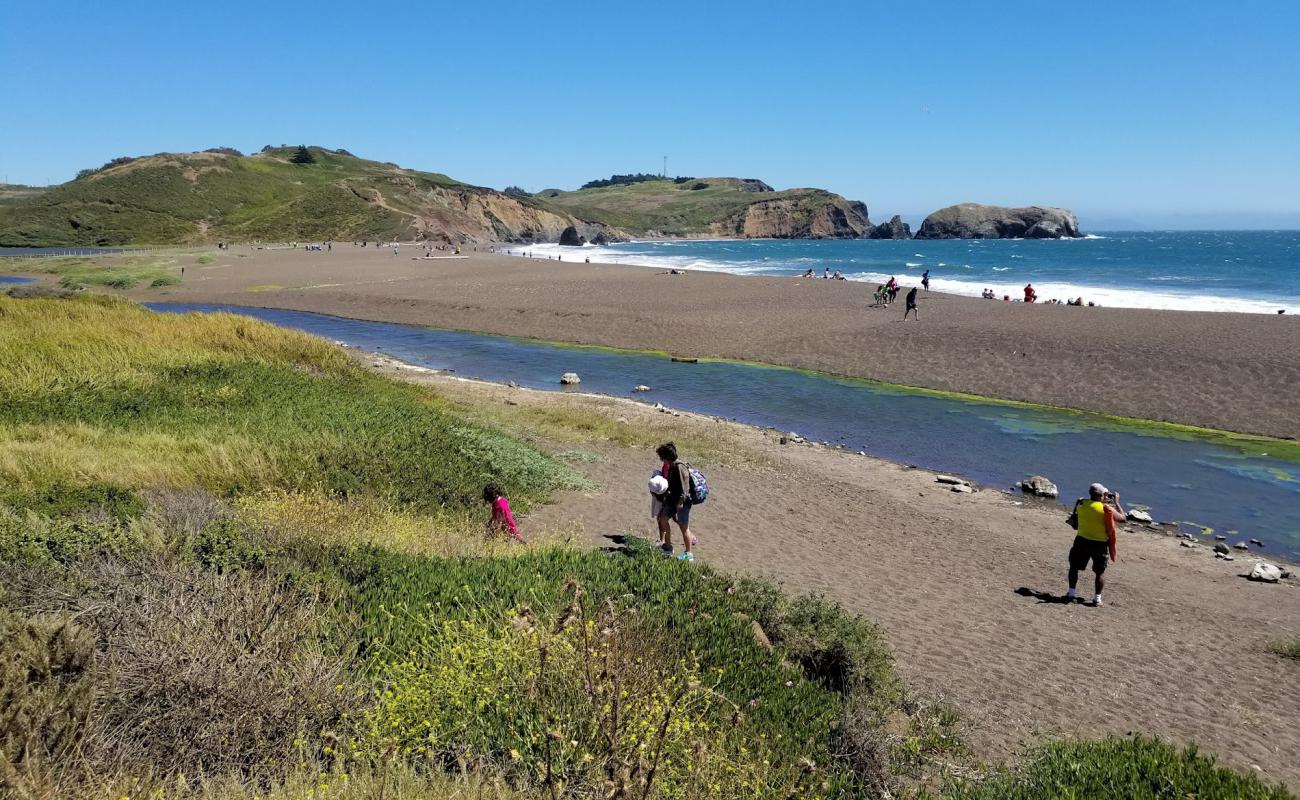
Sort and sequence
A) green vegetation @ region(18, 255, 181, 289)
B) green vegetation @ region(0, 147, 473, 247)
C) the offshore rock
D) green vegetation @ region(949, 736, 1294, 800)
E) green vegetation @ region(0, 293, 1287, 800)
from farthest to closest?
the offshore rock → green vegetation @ region(0, 147, 473, 247) → green vegetation @ region(18, 255, 181, 289) → green vegetation @ region(949, 736, 1294, 800) → green vegetation @ region(0, 293, 1287, 800)

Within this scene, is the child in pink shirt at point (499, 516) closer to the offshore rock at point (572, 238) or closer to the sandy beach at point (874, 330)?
the sandy beach at point (874, 330)

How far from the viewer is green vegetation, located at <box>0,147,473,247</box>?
101 metres

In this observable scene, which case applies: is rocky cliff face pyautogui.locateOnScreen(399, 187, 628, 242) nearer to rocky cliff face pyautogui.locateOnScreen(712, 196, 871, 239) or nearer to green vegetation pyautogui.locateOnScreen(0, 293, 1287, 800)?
rocky cliff face pyautogui.locateOnScreen(712, 196, 871, 239)

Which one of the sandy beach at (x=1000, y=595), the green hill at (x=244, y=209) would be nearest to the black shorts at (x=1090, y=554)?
the sandy beach at (x=1000, y=595)

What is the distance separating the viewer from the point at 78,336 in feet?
59.3

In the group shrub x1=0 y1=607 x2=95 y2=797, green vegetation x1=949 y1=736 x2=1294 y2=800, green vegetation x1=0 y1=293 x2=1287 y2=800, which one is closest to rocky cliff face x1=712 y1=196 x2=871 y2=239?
green vegetation x1=0 y1=293 x2=1287 y2=800

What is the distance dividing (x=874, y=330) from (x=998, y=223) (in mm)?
157566

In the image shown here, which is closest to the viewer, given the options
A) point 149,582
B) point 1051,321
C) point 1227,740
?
point 149,582

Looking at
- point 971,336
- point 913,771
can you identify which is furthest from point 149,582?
point 971,336

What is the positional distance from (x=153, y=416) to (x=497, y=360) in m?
17.3

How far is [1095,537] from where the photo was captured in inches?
409

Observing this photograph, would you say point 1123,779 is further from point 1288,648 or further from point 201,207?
point 201,207

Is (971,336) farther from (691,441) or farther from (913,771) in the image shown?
(913,771)

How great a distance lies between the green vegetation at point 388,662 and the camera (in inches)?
170
